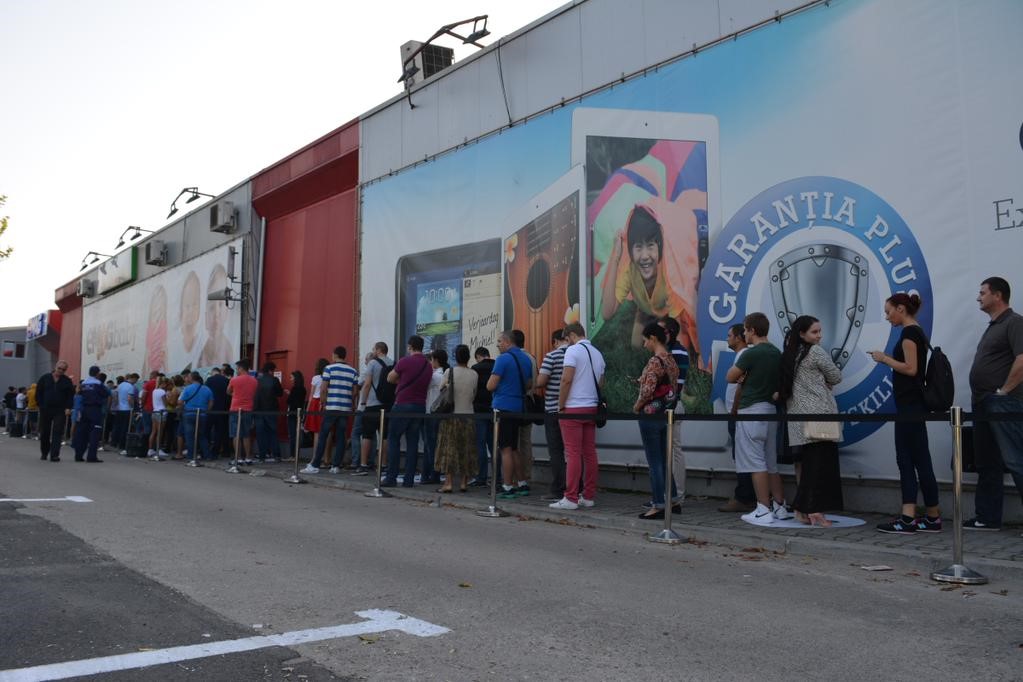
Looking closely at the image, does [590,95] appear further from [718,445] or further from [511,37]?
[718,445]

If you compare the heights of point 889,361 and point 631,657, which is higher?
point 889,361

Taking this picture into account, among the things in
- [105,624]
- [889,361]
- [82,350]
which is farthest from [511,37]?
[82,350]

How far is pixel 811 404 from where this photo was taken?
23.4ft

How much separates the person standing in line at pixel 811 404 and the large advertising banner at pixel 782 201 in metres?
1.00

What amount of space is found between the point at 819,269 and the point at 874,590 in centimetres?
418

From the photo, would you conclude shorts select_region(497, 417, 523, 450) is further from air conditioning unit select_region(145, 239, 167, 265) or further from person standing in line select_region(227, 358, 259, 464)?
air conditioning unit select_region(145, 239, 167, 265)

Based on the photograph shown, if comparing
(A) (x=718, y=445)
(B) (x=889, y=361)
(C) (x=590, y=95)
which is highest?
(C) (x=590, y=95)

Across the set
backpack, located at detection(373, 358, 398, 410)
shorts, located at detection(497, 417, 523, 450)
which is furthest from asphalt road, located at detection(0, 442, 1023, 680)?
backpack, located at detection(373, 358, 398, 410)

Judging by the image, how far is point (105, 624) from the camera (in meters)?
3.98

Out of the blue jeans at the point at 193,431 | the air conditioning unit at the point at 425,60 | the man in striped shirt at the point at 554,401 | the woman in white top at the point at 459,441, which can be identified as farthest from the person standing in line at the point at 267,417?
the man in striped shirt at the point at 554,401

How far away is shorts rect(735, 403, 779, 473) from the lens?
743 cm

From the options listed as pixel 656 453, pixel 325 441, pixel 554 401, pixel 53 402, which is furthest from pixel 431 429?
pixel 53 402

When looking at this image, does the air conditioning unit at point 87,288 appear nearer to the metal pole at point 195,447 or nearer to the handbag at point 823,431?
the metal pole at point 195,447

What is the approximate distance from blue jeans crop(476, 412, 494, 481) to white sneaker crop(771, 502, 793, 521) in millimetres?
4124
